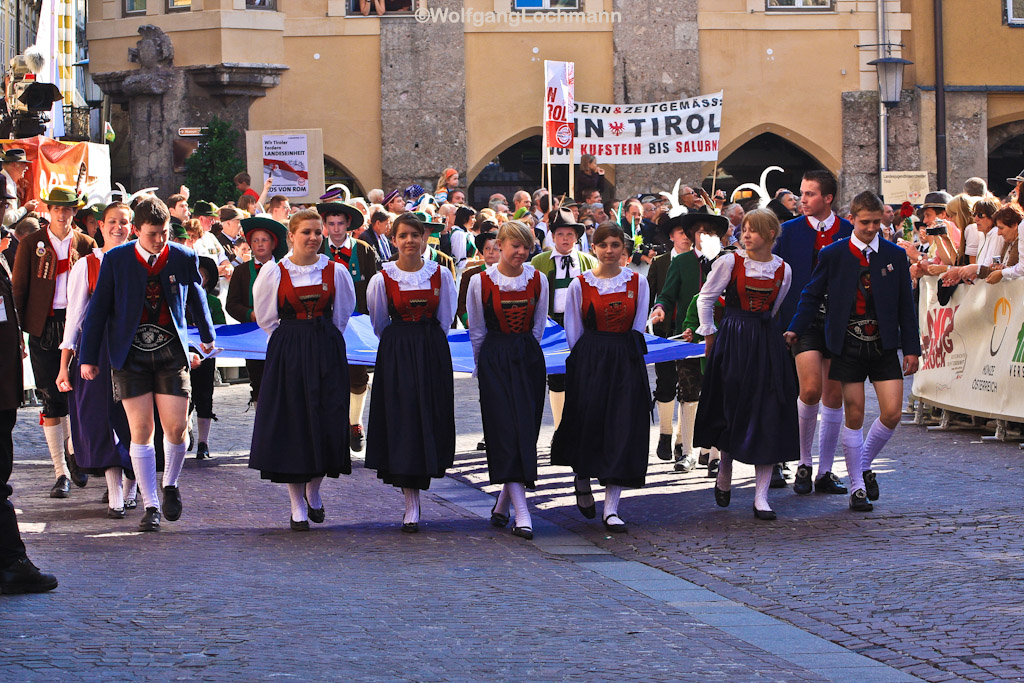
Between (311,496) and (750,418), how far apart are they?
2654mm

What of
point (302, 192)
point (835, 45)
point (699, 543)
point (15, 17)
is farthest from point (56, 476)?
point (15, 17)

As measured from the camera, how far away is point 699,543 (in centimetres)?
881

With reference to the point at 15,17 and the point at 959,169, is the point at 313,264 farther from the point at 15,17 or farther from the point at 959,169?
the point at 15,17

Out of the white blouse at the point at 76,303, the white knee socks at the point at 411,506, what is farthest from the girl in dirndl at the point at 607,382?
the white blouse at the point at 76,303

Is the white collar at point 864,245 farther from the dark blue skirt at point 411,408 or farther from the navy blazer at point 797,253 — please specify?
the dark blue skirt at point 411,408

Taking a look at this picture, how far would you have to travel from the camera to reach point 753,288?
31.6ft

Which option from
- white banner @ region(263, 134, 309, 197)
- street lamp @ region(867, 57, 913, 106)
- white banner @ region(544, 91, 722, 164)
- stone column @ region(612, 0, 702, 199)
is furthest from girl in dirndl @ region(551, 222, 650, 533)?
street lamp @ region(867, 57, 913, 106)

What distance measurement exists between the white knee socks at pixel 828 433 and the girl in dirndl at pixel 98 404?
438cm

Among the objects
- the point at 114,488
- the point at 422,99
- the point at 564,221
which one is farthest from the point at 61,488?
the point at 422,99

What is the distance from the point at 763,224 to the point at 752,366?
2.86ft

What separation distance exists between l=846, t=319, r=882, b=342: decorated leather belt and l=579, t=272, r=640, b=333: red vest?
144cm

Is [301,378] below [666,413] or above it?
above

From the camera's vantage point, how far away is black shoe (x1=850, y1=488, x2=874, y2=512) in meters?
9.59

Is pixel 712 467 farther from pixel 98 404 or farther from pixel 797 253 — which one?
pixel 98 404
